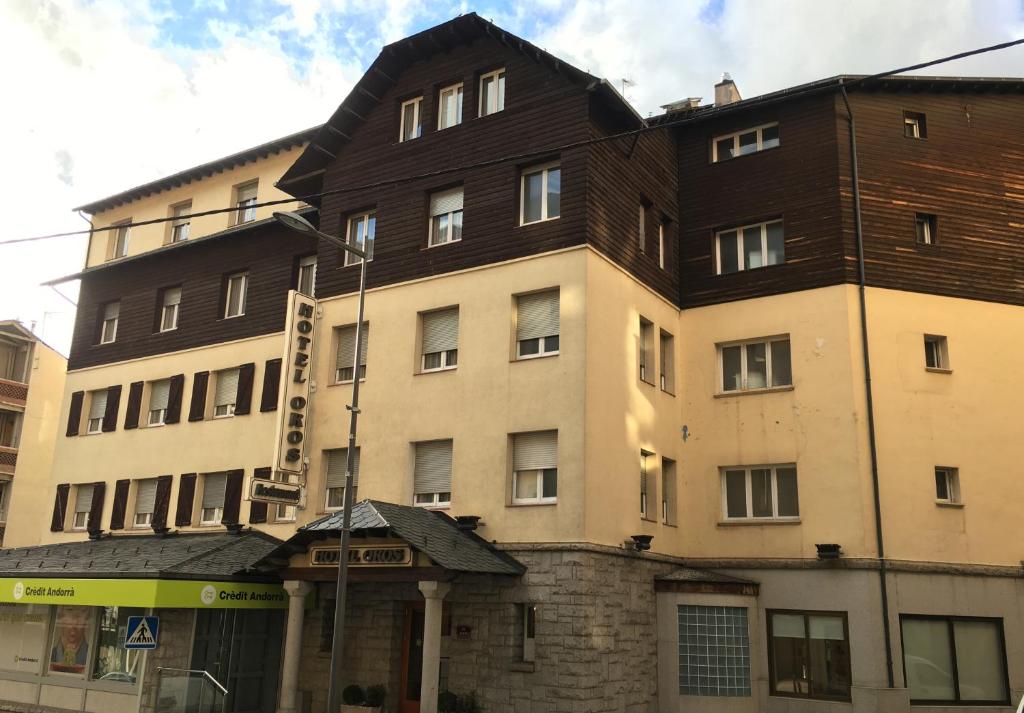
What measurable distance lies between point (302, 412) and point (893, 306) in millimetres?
15317

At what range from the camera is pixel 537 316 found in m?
22.7

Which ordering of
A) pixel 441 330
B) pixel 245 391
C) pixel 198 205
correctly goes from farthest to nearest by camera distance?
pixel 198 205, pixel 245 391, pixel 441 330

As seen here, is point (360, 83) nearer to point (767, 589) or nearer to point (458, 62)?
point (458, 62)

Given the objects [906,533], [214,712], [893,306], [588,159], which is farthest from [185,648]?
[893,306]

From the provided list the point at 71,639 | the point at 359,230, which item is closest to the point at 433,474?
the point at 359,230

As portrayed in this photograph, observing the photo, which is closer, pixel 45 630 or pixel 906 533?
pixel 906 533

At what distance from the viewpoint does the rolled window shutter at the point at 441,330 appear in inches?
942

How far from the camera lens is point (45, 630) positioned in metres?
25.5

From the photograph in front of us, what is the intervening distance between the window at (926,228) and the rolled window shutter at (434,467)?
1315 centimetres

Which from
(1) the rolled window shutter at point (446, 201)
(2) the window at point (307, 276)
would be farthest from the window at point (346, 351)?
(2) the window at point (307, 276)

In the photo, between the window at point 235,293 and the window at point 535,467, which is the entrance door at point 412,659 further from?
the window at point 235,293

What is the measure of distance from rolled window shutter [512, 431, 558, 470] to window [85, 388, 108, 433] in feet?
57.3

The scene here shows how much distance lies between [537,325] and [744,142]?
894 cm

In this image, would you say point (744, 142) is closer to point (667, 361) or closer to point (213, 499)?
point (667, 361)
